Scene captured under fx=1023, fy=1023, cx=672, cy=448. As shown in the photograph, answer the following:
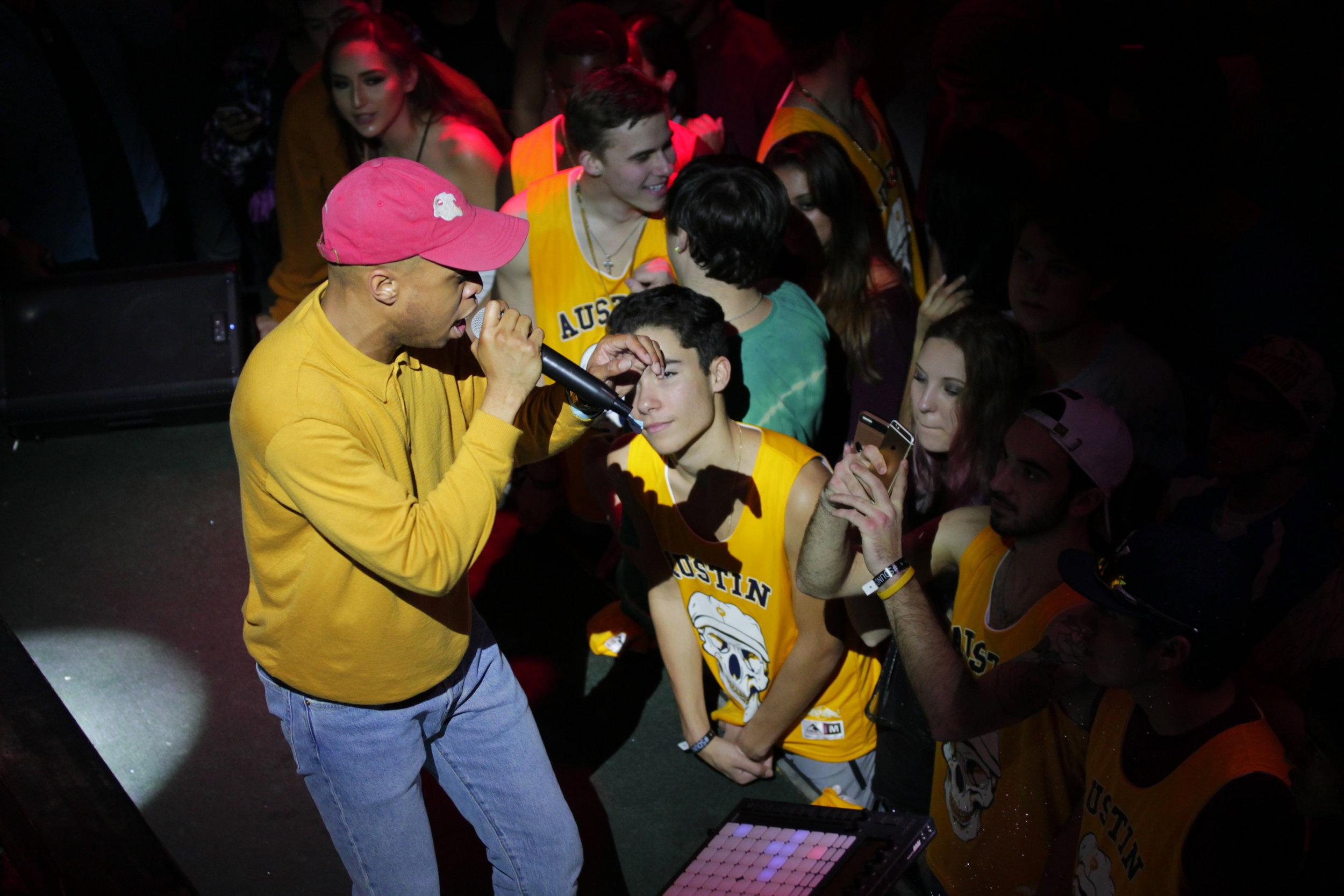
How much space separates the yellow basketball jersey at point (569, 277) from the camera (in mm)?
3191

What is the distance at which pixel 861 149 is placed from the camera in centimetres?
355

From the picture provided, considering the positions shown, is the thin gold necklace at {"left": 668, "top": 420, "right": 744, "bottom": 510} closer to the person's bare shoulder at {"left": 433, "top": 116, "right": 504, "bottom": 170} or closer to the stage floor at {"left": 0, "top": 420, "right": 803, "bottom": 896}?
the stage floor at {"left": 0, "top": 420, "right": 803, "bottom": 896}

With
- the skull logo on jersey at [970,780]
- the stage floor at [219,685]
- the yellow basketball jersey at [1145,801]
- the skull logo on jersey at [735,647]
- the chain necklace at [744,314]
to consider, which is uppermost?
the chain necklace at [744,314]

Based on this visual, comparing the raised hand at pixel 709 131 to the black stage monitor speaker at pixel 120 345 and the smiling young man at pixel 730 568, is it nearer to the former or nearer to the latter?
the smiling young man at pixel 730 568

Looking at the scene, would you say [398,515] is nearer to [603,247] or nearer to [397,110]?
[603,247]

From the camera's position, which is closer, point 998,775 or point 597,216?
point 998,775

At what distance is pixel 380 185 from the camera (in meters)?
1.63

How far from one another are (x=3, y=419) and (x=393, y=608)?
3479mm

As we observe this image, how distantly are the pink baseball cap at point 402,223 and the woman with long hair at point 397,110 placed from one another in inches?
85.6

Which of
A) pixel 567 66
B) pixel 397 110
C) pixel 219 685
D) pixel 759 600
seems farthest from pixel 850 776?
pixel 397 110

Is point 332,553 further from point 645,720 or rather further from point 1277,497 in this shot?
point 1277,497

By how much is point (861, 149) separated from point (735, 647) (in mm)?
1887

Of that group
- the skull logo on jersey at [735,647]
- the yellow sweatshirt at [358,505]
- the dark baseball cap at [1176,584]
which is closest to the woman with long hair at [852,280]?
the skull logo on jersey at [735,647]

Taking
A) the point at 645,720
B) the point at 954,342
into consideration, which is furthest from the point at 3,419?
the point at 954,342
